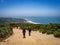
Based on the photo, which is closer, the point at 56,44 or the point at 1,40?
the point at 56,44

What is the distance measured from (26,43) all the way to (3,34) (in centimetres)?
247

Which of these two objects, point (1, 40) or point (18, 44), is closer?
point (18, 44)

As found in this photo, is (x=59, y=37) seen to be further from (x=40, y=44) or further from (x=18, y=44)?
(x=18, y=44)

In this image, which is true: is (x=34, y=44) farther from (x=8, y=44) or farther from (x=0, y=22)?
(x=0, y=22)

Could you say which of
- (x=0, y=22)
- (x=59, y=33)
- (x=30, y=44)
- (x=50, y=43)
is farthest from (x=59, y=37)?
(x=0, y=22)

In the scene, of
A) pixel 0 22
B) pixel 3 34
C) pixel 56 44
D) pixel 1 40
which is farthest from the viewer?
pixel 0 22

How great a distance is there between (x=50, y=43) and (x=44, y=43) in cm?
34

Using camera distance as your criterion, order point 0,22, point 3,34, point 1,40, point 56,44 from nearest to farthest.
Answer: point 56,44
point 1,40
point 3,34
point 0,22

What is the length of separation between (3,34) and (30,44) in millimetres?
2872

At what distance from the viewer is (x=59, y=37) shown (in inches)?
477

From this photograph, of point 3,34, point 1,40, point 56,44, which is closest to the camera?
point 56,44

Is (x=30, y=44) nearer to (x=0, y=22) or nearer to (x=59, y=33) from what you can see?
(x=59, y=33)

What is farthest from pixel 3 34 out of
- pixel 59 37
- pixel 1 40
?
pixel 59 37

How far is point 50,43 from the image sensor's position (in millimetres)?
10070
